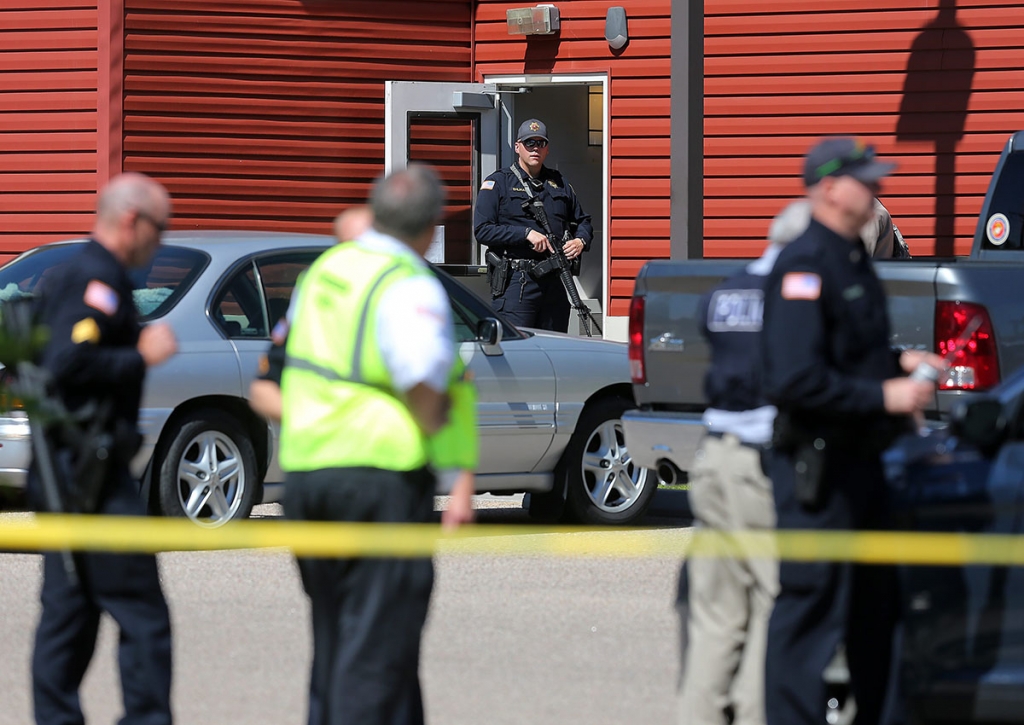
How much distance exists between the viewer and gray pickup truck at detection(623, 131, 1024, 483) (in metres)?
7.48

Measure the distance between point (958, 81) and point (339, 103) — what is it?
5.30 meters

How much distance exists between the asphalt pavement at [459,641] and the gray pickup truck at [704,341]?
0.81m

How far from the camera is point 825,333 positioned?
4820mm

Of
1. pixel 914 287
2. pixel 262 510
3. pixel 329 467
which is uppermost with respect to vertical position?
pixel 914 287

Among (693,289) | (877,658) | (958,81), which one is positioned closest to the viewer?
(877,658)

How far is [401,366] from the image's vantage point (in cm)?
469

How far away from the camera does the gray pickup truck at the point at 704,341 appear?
294 inches

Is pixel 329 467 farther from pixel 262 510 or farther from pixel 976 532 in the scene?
pixel 262 510

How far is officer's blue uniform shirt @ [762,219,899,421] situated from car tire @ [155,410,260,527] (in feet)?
16.0

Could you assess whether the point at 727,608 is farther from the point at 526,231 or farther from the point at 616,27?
the point at 616,27

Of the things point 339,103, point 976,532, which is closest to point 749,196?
point 339,103

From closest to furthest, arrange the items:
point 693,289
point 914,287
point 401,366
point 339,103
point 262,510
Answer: point 401,366 < point 914,287 < point 693,289 < point 262,510 < point 339,103

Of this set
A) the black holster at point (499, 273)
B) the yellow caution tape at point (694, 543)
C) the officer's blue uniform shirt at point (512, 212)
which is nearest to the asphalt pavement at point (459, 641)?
the yellow caution tape at point (694, 543)

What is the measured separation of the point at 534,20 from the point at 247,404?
755 cm
